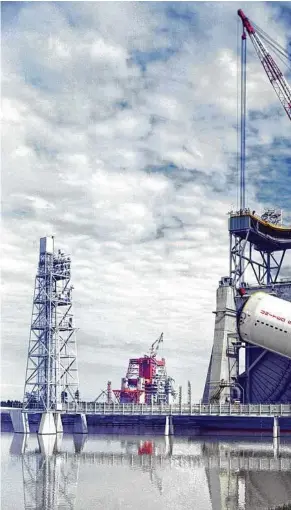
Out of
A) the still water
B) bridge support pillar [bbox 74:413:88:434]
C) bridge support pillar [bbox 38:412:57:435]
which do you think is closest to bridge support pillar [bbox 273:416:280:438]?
the still water

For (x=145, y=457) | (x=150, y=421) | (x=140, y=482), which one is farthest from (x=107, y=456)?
(x=150, y=421)

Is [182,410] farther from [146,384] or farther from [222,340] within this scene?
[146,384]

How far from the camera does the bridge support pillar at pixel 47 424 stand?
3871 inches

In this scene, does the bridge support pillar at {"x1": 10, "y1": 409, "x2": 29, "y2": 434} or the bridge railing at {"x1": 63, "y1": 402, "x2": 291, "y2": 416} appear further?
the bridge support pillar at {"x1": 10, "y1": 409, "x2": 29, "y2": 434}

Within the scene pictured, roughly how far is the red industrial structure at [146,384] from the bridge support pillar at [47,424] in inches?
2070

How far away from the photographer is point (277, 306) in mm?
98312

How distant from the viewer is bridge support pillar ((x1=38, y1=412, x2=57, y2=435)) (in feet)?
323

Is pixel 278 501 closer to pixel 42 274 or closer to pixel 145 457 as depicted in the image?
pixel 145 457

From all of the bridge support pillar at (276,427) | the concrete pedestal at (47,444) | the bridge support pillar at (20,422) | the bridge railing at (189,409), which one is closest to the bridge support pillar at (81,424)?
the bridge railing at (189,409)

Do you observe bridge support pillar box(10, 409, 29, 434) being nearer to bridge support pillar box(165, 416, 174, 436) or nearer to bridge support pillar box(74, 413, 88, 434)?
bridge support pillar box(74, 413, 88, 434)

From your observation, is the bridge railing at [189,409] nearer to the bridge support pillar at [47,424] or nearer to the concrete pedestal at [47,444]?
the bridge support pillar at [47,424]

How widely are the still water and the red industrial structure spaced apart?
230ft

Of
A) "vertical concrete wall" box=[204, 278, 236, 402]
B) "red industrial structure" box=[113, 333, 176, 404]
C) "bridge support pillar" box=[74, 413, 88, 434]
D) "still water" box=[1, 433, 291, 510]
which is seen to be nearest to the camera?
"still water" box=[1, 433, 291, 510]

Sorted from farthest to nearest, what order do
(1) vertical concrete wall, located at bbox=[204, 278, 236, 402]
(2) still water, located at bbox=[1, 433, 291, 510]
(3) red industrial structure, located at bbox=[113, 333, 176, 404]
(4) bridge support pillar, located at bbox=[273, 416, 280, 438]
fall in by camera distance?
(3) red industrial structure, located at bbox=[113, 333, 176, 404], (1) vertical concrete wall, located at bbox=[204, 278, 236, 402], (4) bridge support pillar, located at bbox=[273, 416, 280, 438], (2) still water, located at bbox=[1, 433, 291, 510]
